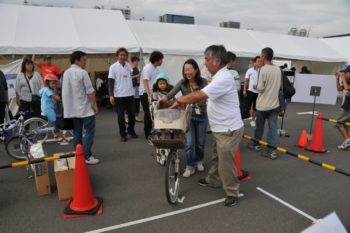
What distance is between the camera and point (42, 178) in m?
3.83

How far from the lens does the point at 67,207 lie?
3477 millimetres

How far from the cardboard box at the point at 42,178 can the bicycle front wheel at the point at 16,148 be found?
1751mm

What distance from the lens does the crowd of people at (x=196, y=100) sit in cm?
323

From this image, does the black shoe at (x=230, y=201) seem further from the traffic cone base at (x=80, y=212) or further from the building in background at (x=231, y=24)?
the building in background at (x=231, y=24)

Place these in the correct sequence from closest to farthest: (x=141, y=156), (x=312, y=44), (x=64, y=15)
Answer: (x=141, y=156) < (x=64, y=15) < (x=312, y=44)

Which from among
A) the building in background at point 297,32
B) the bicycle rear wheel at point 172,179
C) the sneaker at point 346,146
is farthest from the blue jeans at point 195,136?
the building in background at point 297,32

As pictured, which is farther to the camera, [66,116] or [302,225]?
[66,116]

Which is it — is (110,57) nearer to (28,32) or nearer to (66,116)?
(28,32)

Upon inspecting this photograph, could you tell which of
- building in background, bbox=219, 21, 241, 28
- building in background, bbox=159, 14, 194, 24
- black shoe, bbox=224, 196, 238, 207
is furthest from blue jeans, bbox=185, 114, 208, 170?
building in background, bbox=219, 21, 241, 28

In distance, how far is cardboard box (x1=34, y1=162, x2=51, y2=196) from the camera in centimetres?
377

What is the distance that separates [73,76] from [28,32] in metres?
6.32

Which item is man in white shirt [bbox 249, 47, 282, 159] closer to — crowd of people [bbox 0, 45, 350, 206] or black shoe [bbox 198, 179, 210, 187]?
crowd of people [bbox 0, 45, 350, 206]

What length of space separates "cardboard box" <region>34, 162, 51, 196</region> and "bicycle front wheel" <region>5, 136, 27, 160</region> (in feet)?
5.74

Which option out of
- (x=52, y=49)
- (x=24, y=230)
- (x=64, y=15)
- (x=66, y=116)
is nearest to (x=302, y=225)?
(x=24, y=230)
